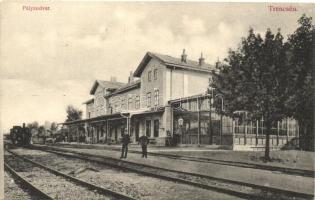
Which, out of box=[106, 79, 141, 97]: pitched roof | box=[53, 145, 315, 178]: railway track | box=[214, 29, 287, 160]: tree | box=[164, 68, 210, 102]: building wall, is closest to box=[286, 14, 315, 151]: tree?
box=[214, 29, 287, 160]: tree

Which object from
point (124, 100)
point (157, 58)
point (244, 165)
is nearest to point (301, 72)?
point (244, 165)

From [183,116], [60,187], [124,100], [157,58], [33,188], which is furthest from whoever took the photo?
[124,100]

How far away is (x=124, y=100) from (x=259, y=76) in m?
16.5

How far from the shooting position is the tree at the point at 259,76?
11.9 meters

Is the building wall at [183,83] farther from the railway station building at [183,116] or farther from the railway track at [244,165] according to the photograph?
the railway track at [244,165]

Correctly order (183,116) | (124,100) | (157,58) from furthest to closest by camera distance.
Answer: (124,100)
(183,116)
(157,58)

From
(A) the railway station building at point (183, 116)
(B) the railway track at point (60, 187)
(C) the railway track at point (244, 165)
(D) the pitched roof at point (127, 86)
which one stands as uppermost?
(D) the pitched roof at point (127, 86)

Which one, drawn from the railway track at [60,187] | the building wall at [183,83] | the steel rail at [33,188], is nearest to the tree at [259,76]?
the railway track at [60,187]

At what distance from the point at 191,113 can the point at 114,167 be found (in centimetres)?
921

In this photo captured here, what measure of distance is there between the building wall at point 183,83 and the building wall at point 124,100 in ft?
16.1

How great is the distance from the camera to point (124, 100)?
2758cm

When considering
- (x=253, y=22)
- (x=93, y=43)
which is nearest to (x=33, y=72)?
(x=93, y=43)

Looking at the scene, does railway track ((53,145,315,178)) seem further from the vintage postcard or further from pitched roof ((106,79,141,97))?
pitched roof ((106,79,141,97))

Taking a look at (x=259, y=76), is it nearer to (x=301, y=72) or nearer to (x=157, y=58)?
(x=301, y=72)
